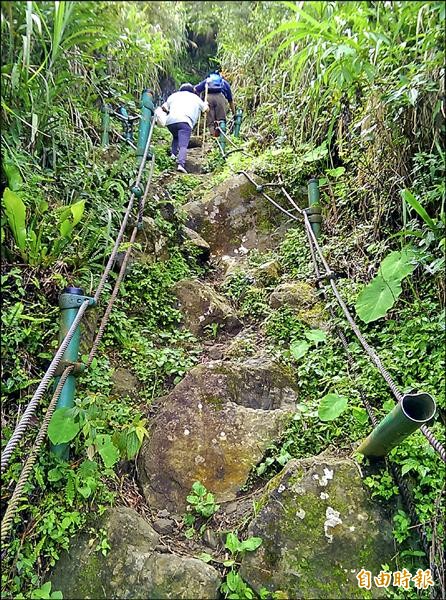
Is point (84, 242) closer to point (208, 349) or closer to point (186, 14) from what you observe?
point (208, 349)

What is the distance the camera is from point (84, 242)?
2.50m

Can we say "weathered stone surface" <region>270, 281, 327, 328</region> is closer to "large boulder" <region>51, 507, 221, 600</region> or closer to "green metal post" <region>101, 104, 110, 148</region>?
"large boulder" <region>51, 507, 221, 600</region>

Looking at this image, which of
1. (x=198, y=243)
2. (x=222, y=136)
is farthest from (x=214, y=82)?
(x=198, y=243)

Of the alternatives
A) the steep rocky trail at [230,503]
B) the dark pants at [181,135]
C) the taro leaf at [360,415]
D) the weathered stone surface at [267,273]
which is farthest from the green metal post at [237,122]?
the taro leaf at [360,415]

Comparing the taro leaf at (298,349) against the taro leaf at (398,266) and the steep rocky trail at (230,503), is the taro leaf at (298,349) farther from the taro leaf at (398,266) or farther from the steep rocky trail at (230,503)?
the taro leaf at (398,266)

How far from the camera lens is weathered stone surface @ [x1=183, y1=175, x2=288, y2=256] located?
430 centimetres

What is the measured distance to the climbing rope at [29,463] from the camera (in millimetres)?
1309

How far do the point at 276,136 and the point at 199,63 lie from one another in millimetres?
1272

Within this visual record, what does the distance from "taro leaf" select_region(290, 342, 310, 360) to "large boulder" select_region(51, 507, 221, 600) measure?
4.18 ft

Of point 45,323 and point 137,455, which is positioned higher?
point 45,323

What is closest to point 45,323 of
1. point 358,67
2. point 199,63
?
point 358,67

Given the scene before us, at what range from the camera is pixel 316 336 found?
263cm

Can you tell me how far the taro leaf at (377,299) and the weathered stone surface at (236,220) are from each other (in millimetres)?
1886

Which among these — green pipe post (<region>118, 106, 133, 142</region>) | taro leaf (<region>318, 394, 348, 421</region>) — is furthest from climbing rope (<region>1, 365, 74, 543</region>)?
green pipe post (<region>118, 106, 133, 142</region>)
